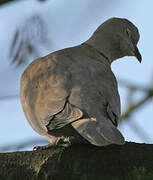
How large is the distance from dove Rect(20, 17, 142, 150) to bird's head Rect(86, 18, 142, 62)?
0.57 metres

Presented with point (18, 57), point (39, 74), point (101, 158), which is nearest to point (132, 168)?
point (101, 158)

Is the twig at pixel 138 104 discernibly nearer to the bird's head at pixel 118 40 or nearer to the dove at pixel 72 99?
the dove at pixel 72 99

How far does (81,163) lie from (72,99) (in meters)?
0.53

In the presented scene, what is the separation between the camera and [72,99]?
3102mm

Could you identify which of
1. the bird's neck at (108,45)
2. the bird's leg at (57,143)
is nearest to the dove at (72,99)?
the bird's leg at (57,143)

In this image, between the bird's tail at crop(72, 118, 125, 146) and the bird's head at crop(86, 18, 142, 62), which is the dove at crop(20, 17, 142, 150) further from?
the bird's head at crop(86, 18, 142, 62)

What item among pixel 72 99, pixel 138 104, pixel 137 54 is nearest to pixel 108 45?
pixel 137 54

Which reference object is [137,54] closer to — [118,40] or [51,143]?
[118,40]

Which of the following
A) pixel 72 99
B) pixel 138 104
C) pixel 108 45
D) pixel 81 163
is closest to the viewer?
pixel 81 163

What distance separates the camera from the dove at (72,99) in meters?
2.88

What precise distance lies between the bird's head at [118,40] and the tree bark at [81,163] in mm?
2036

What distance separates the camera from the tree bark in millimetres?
2623

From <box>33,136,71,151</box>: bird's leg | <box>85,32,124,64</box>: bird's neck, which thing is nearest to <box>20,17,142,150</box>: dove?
<box>33,136,71,151</box>: bird's leg

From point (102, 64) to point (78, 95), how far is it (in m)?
0.91
